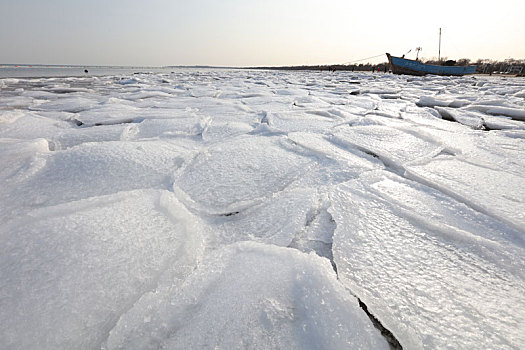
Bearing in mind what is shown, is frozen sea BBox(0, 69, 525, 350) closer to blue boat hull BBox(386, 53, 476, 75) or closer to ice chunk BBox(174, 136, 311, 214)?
ice chunk BBox(174, 136, 311, 214)

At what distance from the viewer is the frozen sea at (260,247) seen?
47 centimetres

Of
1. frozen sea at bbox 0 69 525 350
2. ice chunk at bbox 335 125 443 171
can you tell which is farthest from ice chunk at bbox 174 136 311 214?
ice chunk at bbox 335 125 443 171

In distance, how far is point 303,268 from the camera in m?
0.58

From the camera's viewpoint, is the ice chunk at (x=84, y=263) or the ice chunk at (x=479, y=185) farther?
the ice chunk at (x=479, y=185)

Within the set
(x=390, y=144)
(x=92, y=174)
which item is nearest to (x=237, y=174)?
(x=92, y=174)

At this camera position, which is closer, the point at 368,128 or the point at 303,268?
the point at 303,268

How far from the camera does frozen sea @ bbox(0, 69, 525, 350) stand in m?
0.47

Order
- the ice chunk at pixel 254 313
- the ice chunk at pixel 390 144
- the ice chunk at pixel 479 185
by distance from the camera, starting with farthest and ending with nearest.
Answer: the ice chunk at pixel 390 144
the ice chunk at pixel 479 185
the ice chunk at pixel 254 313

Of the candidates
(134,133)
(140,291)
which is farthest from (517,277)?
(134,133)

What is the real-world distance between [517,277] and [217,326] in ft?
2.58

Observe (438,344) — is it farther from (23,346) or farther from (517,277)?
(23,346)

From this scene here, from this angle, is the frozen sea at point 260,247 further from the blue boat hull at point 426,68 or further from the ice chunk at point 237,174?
the blue boat hull at point 426,68

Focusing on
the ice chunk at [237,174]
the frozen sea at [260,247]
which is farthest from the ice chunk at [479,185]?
the ice chunk at [237,174]

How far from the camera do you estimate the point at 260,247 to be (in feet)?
2.15
